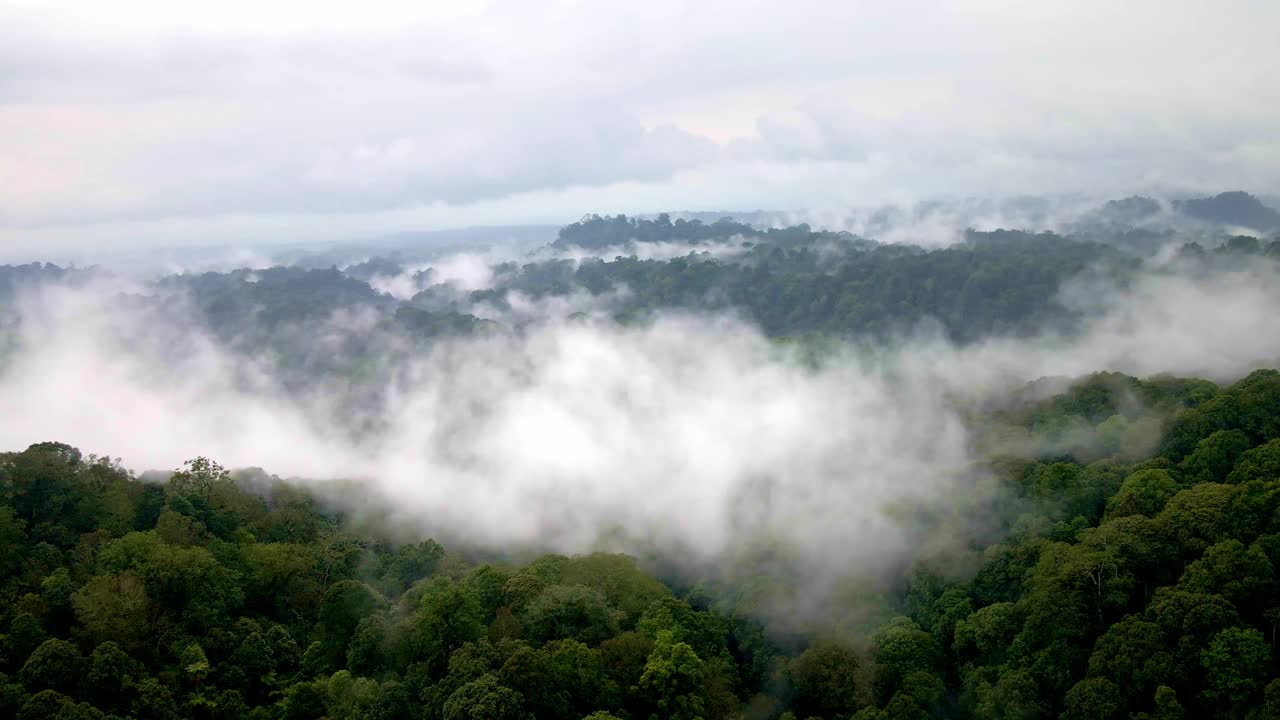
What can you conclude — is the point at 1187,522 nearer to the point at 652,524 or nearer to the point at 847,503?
the point at 847,503

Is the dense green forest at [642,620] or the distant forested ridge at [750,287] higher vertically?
the distant forested ridge at [750,287]

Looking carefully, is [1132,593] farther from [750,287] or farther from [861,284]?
[750,287]

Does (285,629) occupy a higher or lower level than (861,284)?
lower

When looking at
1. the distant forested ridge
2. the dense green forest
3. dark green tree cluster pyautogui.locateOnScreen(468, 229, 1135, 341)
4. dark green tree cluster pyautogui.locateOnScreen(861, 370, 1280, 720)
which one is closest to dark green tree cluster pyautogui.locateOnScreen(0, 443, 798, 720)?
the dense green forest

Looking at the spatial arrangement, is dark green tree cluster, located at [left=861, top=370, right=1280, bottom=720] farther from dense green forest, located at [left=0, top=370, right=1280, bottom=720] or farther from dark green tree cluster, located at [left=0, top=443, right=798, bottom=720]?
dark green tree cluster, located at [left=0, top=443, right=798, bottom=720]

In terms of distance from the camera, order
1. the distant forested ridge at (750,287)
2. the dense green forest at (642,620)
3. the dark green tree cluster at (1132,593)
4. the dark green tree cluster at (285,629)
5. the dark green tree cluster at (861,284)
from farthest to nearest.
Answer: the distant forested ridge at (750,287) < the dark green tree cluster at (861,284) < the dark green tree cluster at (285,629) < the dense green forest at (642,620) < the dark green tree cluster at (1132,593)

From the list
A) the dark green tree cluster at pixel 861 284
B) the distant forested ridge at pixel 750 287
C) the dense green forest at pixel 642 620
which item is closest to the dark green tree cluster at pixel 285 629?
the dense green forest at pixel 642 620

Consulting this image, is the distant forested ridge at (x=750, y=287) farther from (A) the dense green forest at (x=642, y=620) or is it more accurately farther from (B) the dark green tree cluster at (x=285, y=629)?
(B) the dark green tree cluster at (x=285, y=629)

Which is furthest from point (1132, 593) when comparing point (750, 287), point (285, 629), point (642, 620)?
point (750, 287)
